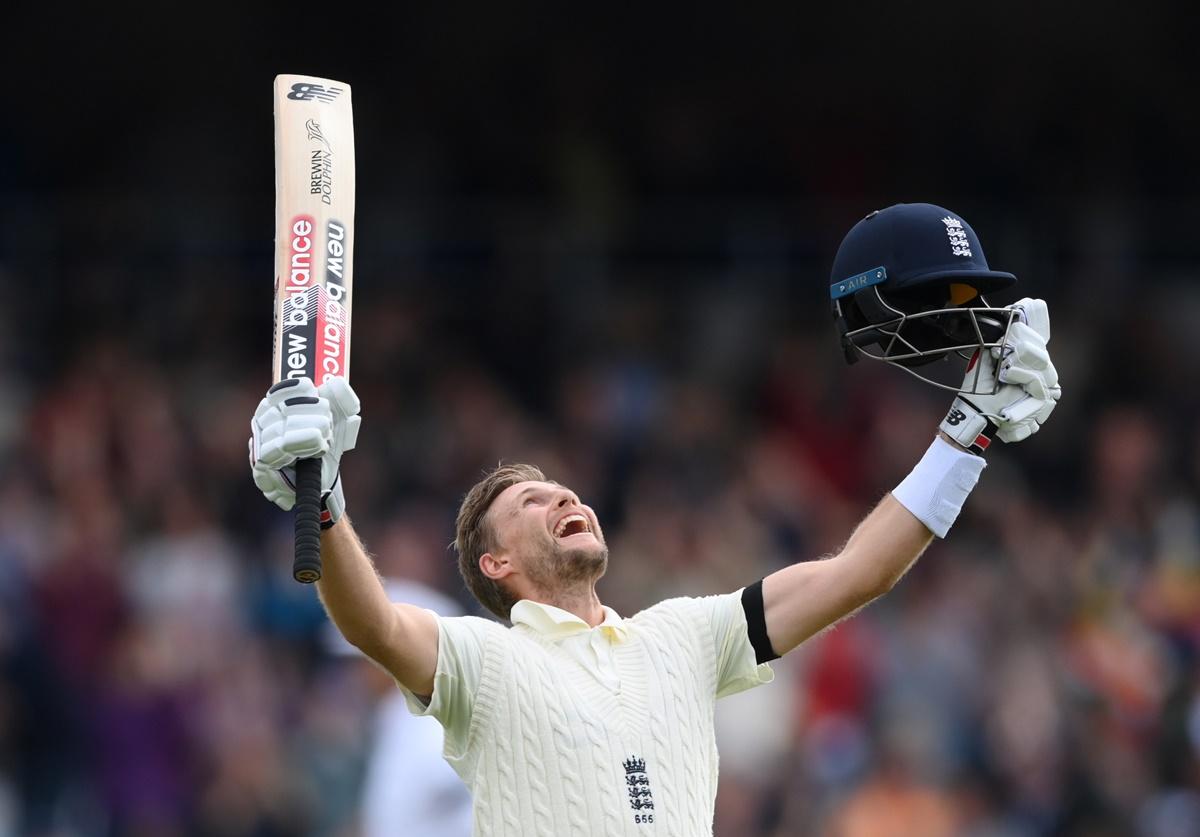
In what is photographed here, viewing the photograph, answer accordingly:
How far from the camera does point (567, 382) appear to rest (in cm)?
1209

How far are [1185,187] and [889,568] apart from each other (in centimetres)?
942

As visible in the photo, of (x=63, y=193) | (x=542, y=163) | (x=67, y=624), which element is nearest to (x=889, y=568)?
(x=67, y=624)

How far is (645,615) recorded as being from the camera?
481cm

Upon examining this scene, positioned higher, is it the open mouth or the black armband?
the open mouth

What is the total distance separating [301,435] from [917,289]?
5.11 ft

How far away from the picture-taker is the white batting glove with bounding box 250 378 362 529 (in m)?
4.00

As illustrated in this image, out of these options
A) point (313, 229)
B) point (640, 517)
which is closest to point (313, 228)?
point (313, 229)

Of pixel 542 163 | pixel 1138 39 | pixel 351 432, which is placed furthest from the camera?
pixel 1138 39

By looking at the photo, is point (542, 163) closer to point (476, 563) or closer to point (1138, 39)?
point (1138, 39)

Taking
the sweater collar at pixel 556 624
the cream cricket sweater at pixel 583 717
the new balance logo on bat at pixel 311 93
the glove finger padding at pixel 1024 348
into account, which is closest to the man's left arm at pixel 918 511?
the glove finger padding at pixel 1024 348

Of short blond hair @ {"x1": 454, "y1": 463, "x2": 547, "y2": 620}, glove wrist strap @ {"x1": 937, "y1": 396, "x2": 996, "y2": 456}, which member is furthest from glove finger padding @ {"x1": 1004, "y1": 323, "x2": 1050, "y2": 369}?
short blond hair @ {"x1": 454, "y1": 463, "x2": 547, "y2": 620}

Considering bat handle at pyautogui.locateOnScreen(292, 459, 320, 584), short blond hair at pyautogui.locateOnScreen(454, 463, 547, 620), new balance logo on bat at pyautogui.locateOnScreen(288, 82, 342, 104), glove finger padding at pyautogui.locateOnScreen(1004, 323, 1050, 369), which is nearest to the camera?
bat handle at pyautogui.locateOnScreen(292, 459, 320, 584)

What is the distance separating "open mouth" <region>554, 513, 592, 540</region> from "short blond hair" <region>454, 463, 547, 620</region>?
170mm

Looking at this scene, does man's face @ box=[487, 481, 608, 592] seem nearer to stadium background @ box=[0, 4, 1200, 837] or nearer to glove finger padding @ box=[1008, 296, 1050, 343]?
glove finger padding @ box=[1008, 296, 1050, 343]
